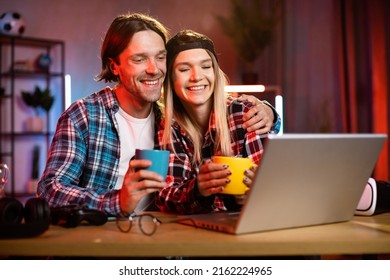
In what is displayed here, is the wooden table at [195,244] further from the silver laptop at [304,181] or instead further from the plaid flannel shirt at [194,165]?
the plaid flannel shirt at [194,165]

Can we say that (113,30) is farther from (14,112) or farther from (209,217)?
(14,112)

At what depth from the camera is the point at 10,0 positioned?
468 cm

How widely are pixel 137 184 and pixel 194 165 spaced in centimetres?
49

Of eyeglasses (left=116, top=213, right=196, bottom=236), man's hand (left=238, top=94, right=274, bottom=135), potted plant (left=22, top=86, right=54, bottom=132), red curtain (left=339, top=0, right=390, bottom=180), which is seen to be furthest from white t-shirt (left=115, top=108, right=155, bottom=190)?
potted plant (left=22, top=86, right=54, bottom=132)

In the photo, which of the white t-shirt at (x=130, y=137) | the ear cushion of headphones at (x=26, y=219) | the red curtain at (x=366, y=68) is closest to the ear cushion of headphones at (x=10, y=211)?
the ear cushion of headphones at (x=26, y=219)

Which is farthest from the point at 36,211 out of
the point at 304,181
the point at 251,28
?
the point at 251,28

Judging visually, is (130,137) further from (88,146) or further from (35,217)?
(35,217)

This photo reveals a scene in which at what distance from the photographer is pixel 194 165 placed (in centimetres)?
155

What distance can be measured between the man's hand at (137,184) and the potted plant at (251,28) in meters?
3.33

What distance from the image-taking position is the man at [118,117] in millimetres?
1529

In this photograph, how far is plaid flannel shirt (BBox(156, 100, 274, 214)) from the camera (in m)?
1.31

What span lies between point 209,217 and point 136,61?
70 cm

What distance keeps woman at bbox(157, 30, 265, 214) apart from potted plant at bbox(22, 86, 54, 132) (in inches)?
124
